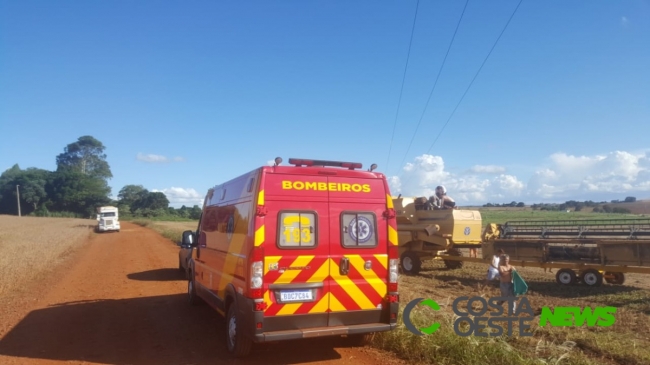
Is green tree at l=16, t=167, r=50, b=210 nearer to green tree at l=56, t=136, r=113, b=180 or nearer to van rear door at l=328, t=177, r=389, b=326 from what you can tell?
green tree at l=56, t=136, r=113, b=180

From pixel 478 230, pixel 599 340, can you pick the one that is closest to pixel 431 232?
pixel 478 230

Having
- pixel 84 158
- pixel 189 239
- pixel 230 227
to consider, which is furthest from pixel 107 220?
pixel 84 158

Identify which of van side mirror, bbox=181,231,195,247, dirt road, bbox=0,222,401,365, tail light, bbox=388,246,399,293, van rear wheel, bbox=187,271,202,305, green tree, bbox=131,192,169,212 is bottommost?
dirt road, bbox=0,222,401,365

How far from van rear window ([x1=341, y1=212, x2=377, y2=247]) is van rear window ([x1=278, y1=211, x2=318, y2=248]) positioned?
44cm

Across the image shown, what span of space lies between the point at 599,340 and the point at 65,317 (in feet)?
30.5

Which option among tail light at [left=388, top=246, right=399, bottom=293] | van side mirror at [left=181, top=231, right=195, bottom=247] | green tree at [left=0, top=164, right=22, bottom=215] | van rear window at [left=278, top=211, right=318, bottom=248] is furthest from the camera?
green tree at [left=0, top=164, right=22, bottom=215]

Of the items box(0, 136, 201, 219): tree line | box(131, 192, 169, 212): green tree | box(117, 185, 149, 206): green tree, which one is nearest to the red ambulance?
box(0, 136, 201, 219): tree line

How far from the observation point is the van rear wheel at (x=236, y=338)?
6555mm

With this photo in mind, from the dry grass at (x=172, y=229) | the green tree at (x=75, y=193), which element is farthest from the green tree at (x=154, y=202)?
the dry grass at (x=172, y=229)

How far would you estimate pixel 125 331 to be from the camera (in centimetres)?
845

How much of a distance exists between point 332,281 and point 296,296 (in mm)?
530

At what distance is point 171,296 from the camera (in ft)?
39.1

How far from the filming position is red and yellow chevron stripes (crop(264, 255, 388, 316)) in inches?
246

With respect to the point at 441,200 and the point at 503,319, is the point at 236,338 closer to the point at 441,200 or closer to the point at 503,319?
the point at 503,319
